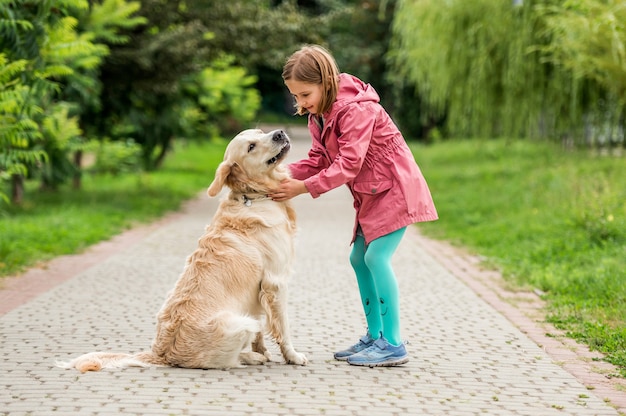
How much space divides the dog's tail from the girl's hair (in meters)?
2.04

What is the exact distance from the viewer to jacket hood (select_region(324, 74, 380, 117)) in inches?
224

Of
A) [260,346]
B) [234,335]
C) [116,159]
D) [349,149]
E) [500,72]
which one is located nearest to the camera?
[234,335]

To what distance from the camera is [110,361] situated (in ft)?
18.2

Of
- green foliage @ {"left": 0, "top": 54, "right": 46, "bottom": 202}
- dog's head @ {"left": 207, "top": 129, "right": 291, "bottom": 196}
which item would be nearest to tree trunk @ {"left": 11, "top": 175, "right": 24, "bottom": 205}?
green foliage @ {"left": 0, "top": 54, "right": 46, "bottom": 202}

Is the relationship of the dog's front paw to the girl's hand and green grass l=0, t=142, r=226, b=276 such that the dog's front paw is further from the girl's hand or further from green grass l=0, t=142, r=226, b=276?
green grass l=0, t=142, r=226, b=276

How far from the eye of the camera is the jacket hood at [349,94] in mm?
5695

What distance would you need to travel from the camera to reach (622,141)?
758 inches

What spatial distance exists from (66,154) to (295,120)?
167ft

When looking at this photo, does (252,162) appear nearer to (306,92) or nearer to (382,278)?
(306,92)

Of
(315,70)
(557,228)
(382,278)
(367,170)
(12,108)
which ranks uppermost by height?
(315,70)

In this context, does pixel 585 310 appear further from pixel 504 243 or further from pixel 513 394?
pixel 504 243

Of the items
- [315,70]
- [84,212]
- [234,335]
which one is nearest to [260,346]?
[234,335]

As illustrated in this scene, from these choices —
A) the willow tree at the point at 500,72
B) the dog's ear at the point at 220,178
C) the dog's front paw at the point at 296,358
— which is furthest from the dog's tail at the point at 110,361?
the willow tree at the point at 500,72

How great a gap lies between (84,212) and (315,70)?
10.1 m
